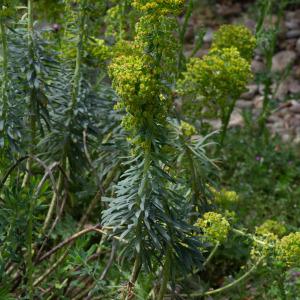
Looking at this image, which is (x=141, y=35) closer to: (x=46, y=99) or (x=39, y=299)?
(x=46, y=99)

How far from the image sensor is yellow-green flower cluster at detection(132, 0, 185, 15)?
2.26m

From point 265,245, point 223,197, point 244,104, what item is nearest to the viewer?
point 265,245

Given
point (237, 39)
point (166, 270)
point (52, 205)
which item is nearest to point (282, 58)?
point (237, 39)

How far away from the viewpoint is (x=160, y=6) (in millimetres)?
2295

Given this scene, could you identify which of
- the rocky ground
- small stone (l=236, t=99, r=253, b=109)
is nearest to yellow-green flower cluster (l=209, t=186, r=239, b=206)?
the rocky ground

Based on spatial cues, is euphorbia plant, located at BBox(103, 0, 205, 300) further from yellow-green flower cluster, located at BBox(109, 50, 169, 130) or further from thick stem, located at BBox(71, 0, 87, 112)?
thick stem, located at BBox(71, 0, 87, 112)

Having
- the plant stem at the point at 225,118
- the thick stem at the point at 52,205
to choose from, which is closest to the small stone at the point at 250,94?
the plant stem at the point at 225,118

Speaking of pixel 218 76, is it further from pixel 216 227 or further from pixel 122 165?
pixel 216 227

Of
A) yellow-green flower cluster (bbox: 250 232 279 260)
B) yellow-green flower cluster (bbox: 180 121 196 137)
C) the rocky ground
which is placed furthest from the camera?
the rocky ground

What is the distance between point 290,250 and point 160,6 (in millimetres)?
1139

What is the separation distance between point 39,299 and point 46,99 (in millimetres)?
1015

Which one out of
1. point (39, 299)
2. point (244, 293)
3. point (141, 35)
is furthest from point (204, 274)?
point (141, 35)

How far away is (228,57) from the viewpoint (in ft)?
11.8

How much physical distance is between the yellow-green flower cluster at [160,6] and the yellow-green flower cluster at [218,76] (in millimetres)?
1256
